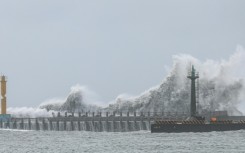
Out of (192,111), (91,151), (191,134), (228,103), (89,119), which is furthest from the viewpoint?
(228,103)

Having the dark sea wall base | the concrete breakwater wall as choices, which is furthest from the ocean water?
the concrete breakwater wall

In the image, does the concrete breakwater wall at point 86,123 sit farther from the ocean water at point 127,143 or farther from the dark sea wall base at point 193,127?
the dark sea wall base at point 193,127

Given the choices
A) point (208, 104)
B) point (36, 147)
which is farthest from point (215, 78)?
point (36, 147)

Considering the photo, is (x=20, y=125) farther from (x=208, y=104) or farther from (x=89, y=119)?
(x=208, y=104)

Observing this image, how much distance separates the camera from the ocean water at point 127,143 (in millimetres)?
103938

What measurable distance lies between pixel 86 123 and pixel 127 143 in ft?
127

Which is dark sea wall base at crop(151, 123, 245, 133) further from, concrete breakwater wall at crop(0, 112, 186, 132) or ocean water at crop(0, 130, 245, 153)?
concrete breakwater wall at crop(0, 112, 186, 132)

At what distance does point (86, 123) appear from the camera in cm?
15188

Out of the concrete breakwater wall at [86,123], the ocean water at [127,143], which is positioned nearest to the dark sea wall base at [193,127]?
the ocean water at [127,143]

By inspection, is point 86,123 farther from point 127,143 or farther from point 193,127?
point 127,143

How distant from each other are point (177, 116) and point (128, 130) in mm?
8983

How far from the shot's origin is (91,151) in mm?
102500

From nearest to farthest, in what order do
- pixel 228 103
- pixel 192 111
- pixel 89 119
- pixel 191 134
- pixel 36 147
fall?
pixel 36 147, pixel 191 134, pixel 192 111, pixel 89 119, pixel 228 103

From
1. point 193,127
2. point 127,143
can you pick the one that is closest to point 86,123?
point 193,127
